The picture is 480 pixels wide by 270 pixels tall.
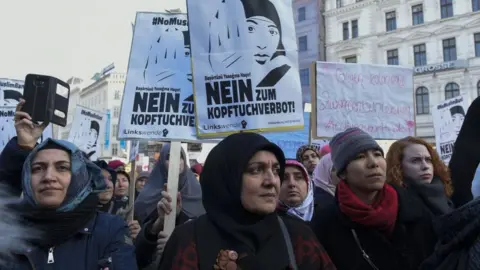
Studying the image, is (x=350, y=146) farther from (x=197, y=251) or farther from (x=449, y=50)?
(x=449, y=50)

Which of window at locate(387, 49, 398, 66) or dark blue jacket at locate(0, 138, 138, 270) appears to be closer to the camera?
dark blue jacket at locate(0, 138, 138, 270)

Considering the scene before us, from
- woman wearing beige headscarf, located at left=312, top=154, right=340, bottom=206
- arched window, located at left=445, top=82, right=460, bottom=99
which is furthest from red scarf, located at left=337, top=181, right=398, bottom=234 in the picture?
arched window, located at left=445, top=82, right=460, bottom=99

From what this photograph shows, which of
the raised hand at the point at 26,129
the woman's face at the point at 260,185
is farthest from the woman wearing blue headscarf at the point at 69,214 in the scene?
the woman's face at the point at 260,185

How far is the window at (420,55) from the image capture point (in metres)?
34.7

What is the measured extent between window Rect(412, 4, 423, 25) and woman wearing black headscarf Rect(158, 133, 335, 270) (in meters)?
36.5

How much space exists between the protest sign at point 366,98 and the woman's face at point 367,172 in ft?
12.2

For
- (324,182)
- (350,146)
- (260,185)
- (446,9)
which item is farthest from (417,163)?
(446,9)

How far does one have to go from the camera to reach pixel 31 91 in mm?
2549

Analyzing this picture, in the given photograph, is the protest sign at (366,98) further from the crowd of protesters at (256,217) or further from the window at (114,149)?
the window at (114,149)

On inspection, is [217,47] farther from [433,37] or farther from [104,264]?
[433,37]

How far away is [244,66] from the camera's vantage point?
3635 mm

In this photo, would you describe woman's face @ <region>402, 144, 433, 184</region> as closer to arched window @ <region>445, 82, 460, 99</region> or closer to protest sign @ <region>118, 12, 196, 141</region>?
protest sign @ <region>118, 12, 196, 141</region>

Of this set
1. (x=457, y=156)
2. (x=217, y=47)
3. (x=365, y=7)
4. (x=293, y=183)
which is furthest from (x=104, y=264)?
(x=365, y=7)

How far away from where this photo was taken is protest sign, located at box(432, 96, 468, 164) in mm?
7398
